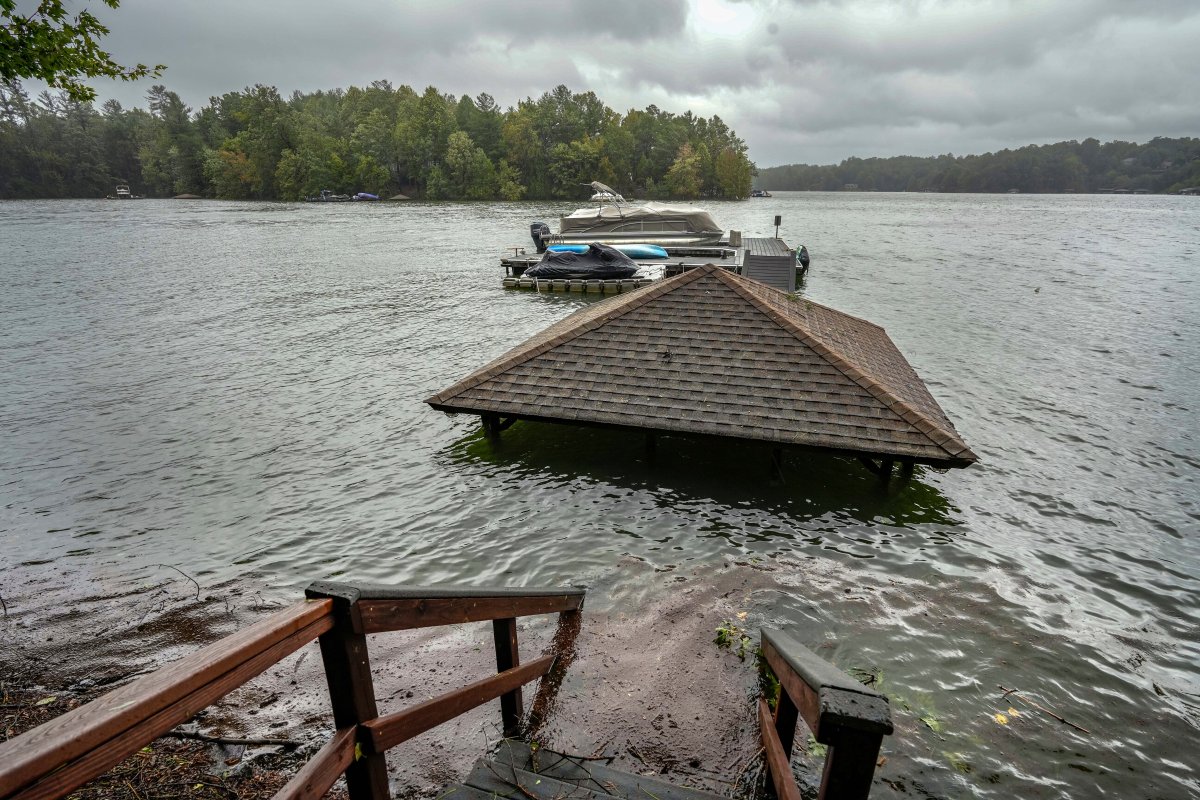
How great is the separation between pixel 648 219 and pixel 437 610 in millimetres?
42336

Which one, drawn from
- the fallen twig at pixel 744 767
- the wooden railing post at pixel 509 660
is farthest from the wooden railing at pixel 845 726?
the fallen twig at pixel 744 767

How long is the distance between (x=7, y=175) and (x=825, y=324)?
17649 cm

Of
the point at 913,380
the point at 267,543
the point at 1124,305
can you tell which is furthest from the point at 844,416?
the point at 1124,305

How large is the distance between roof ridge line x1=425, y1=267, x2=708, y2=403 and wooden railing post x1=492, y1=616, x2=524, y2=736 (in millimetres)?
7350

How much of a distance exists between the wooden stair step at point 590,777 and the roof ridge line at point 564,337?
821cm

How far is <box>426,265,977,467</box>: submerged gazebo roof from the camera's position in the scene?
9.85m

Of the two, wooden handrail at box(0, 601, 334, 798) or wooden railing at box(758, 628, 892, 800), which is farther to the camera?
wooden railing at box(758, 628, 892, 800)

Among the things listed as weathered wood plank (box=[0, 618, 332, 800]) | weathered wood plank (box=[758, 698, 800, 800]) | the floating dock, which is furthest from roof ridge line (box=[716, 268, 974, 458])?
the floating dock

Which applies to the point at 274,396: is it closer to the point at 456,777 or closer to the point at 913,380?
the point at 456,777

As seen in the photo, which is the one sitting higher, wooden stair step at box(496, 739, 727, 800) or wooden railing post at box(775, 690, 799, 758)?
wooden railing post at box(775, 690, 799, 758)

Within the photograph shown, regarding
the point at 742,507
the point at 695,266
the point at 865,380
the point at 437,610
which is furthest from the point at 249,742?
the point at 695,266

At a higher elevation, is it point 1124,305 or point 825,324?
point 825,324

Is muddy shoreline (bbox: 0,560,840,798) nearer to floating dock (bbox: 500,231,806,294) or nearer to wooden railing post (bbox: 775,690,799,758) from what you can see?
wooden railing post (bbox: 775,690,799,758)

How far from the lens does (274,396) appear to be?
1673 cm
